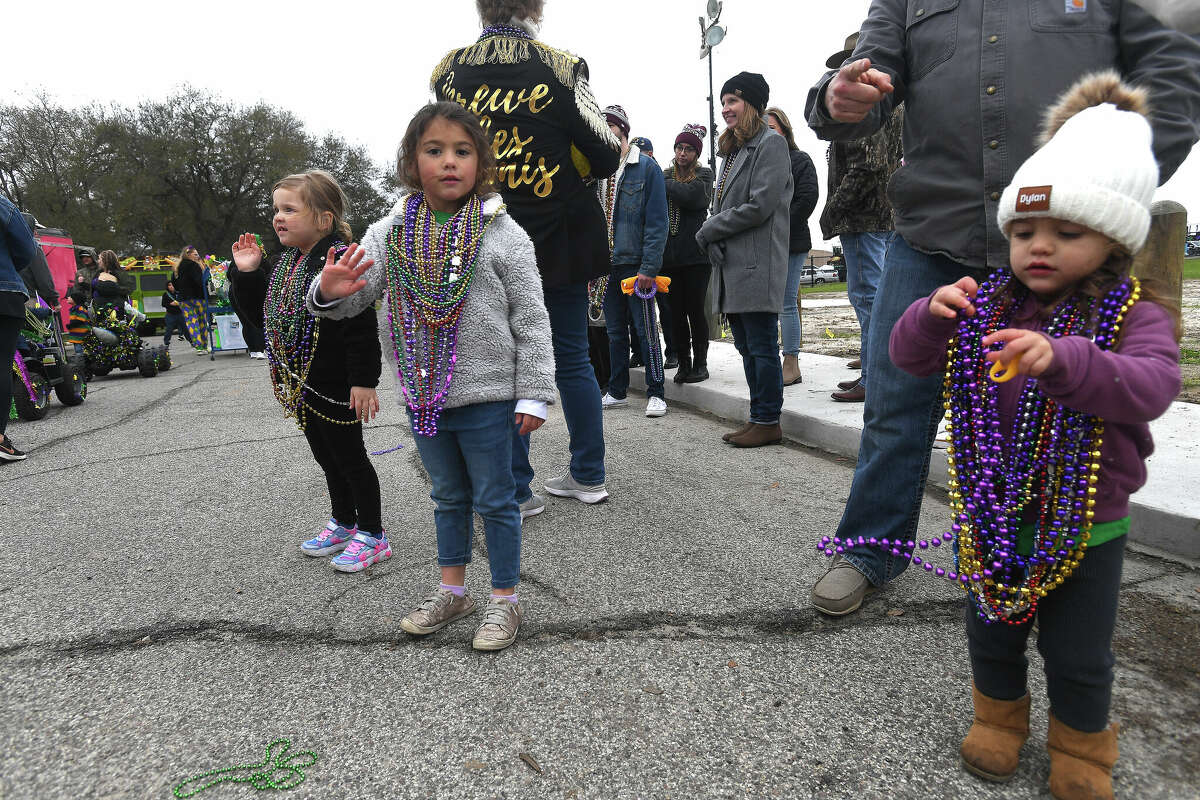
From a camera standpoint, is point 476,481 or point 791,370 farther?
point 791,370

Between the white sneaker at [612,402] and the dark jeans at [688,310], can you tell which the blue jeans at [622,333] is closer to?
the white sneaker at [612,402]

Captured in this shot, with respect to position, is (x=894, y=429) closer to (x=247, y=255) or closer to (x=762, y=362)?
(x=762, y=362)

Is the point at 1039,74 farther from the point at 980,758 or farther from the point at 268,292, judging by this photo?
the point at 268,292

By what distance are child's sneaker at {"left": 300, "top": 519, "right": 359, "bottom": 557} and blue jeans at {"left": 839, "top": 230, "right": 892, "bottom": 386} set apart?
356 cm

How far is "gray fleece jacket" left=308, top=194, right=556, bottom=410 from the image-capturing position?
2150mm

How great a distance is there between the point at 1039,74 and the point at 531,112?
1.77m

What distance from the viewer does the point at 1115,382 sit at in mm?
1242

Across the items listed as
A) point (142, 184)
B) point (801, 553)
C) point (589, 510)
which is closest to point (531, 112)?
point (589, 510)

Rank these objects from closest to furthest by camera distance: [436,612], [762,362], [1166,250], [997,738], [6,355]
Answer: [997,738], [436,612], [1166,250], [762,362], [6,355]

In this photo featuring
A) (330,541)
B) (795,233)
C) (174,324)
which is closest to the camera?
(330,541)

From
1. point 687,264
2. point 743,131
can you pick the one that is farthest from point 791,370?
point 743,131

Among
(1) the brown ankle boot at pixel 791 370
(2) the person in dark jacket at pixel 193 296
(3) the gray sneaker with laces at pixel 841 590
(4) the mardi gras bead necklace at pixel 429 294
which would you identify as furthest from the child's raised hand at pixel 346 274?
(2) the person in dark jacket at pixel 193 296

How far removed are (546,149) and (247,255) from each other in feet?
4.19

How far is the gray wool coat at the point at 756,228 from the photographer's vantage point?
424cm
